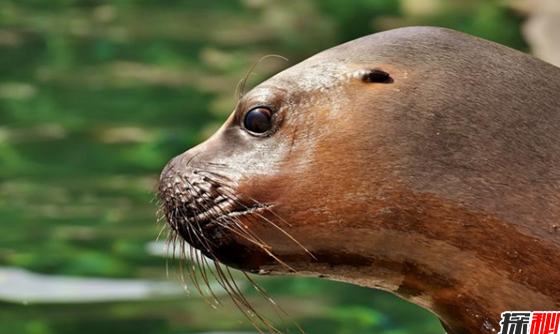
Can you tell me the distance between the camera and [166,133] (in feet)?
35.7

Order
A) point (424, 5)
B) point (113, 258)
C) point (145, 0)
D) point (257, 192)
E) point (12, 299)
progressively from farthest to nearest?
point (145, 0), point (424, 5), point (113, 258), point (12, 299), point (257, 192)

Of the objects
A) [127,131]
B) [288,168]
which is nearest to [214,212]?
[288,168]

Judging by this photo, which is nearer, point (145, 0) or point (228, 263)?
point (228, 263)

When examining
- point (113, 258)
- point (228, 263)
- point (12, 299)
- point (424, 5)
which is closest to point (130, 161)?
point (113, 258)

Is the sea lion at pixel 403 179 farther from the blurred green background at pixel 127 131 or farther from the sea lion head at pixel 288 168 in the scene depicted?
the blurred green background at pixel 127 131

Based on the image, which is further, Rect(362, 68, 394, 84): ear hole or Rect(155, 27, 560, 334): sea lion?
Rect(362, 68, 394, 84): ear hole

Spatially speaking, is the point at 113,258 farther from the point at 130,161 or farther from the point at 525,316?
the point at 525,316

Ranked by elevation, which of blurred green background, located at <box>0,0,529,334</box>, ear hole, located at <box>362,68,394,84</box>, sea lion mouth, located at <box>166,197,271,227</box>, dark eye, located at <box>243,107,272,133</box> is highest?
blurred green background, located at <box>0,0,529,334</box>

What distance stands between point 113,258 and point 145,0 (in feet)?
22.9

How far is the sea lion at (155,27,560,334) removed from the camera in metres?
3.86

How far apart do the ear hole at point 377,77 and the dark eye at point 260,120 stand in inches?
14.0

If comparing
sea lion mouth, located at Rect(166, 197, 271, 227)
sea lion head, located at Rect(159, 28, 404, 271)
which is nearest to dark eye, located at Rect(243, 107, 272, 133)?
sea lion head, located at Rect(159, 28, 404, 271)

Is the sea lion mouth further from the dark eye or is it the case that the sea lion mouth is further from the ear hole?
the ear hole

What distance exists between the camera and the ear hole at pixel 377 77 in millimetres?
4141
